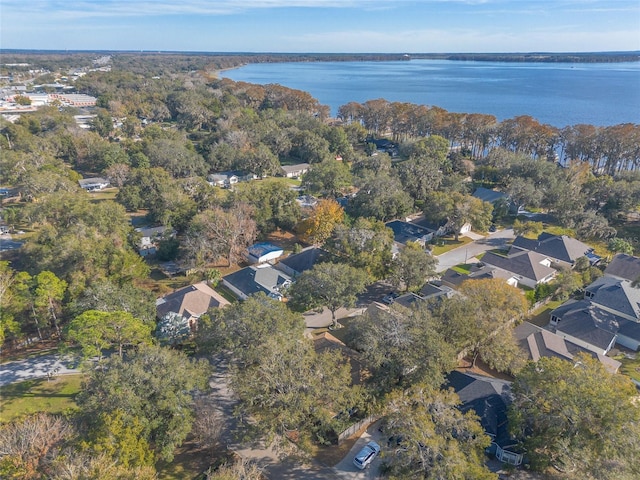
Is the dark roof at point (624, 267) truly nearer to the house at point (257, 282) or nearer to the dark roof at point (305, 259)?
the dark roof at point (305, 259)

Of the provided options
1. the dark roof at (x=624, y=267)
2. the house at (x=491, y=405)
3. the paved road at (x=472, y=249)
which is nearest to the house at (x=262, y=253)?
the paved road at (x=472, y=249)

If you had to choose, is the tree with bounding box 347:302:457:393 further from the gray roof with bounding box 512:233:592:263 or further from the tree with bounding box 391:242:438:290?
the gray roof with bounding box 512:233:592:263

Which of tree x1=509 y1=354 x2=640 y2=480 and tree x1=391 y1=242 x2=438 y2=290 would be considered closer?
tree x1=509 y1=354 x2=640 y2=480

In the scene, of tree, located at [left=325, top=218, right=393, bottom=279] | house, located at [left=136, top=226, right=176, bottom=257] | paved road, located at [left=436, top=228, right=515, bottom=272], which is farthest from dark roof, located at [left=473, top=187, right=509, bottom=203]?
house, located at [left=136, top=226, right=176, bottom=257]

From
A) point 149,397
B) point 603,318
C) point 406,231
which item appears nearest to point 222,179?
point 406,231

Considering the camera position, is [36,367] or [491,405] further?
[36,367]

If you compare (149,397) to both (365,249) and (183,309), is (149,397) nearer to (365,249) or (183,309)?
(183,309)
